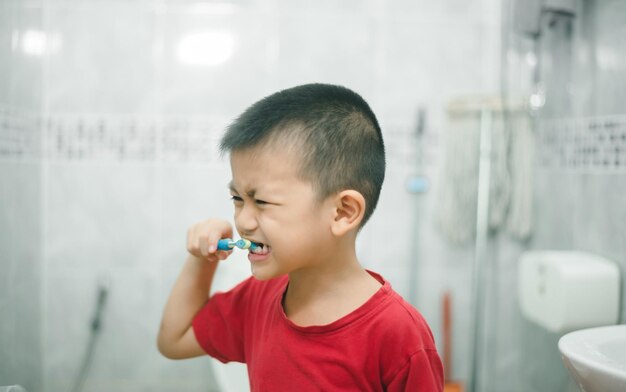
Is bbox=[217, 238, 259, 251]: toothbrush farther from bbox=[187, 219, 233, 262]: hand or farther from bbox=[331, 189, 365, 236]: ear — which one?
bbox=[331, 189, 365, 236]: ear

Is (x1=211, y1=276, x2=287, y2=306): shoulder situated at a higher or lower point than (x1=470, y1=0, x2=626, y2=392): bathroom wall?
lower

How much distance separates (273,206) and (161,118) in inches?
51.5

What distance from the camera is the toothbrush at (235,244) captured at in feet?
2.32

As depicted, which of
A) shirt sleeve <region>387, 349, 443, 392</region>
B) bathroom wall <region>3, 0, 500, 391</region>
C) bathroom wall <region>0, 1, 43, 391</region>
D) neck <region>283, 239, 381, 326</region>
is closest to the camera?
shirt sleeve <region>387, 349, 443, 392</region>

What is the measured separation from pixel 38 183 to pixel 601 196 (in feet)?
5.86

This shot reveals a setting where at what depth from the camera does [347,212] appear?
0.75 m

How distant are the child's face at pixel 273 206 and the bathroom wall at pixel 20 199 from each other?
1241 millimetres

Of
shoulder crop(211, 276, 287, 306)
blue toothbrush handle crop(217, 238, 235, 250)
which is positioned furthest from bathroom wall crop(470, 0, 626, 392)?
blue toothbrush handle crop(217, 238, 235, 250)

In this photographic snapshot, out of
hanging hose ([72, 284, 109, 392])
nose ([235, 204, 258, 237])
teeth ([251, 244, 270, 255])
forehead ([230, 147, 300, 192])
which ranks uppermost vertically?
forehead ([230, 147, 300, 192])

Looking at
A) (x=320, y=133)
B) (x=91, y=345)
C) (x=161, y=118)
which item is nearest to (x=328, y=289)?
(x=320, y=133)

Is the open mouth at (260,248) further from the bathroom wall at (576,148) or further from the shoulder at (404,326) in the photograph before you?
the bathroom wall at (576,148)

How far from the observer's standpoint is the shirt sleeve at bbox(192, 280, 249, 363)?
0.84 metres

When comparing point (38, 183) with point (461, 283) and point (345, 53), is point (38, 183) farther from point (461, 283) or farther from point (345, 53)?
point (461, 283)

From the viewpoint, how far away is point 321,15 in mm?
1894
